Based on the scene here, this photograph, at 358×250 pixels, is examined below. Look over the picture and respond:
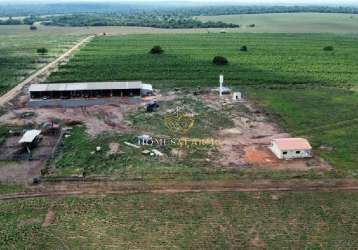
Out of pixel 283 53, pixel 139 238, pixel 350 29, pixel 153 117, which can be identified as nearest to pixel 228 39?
pixel 283 53

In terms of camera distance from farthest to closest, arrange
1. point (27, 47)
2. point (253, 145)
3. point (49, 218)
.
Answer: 1. point (27, 47)
2. point (253, 145)
3. point (49, 218)

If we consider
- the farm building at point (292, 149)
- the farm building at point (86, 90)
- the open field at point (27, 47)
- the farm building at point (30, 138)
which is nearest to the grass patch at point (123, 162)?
the farm building at point (30, 138)

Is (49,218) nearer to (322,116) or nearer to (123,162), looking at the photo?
(123,162)

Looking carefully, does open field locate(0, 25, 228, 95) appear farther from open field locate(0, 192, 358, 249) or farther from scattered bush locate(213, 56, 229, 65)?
open field locate(0, 192, 358, 249)

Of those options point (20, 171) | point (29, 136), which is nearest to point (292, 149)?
point (20, 171)

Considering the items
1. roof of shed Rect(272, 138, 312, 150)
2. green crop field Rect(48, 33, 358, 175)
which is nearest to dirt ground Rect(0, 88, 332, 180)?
roof of shed Rect(272, 138, 312, 150)

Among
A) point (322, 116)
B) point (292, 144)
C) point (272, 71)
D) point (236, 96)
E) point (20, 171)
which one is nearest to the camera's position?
point (20, 171)

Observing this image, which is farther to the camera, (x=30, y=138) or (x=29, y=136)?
(x=29, y=136)
